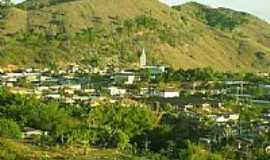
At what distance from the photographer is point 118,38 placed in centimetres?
6669

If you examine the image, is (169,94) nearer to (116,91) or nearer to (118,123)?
(116,91)

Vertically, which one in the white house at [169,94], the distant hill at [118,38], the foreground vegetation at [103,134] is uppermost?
the distant hill at [118,38]

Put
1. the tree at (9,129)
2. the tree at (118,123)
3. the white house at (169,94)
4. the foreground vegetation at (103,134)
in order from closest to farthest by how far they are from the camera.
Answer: the foreground vegetation at (103,134), the tree at (9,129), the tree at (118,123), the white house at (169,94)

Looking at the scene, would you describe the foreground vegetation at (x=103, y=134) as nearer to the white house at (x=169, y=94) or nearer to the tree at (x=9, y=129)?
the tree at (x=9, y=129)

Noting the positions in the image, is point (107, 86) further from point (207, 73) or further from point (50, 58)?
point (50, 58)

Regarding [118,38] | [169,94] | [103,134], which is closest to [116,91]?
[169,94]

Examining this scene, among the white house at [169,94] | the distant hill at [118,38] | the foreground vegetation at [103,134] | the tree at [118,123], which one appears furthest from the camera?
the distant hill at [118,38]

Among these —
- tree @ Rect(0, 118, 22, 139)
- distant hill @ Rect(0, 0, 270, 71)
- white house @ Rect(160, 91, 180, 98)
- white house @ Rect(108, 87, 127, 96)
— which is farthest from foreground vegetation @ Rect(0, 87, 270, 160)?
distant hill @ Rect(0, 0, 270, 71)

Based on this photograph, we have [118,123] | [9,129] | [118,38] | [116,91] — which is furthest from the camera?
[118,38]

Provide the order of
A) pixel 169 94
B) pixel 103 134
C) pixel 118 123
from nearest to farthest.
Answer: pixel 103 134 < pixel 118 123 < pixel 169 94

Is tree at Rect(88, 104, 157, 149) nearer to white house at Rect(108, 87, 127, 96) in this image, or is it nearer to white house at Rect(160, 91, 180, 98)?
white house at Rect(108, 87, 127, 96)

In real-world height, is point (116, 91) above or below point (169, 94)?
above

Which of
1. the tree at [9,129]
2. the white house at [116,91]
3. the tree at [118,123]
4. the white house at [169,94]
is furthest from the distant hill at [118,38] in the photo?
the tree at [9,129]

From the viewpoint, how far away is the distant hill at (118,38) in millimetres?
61281
